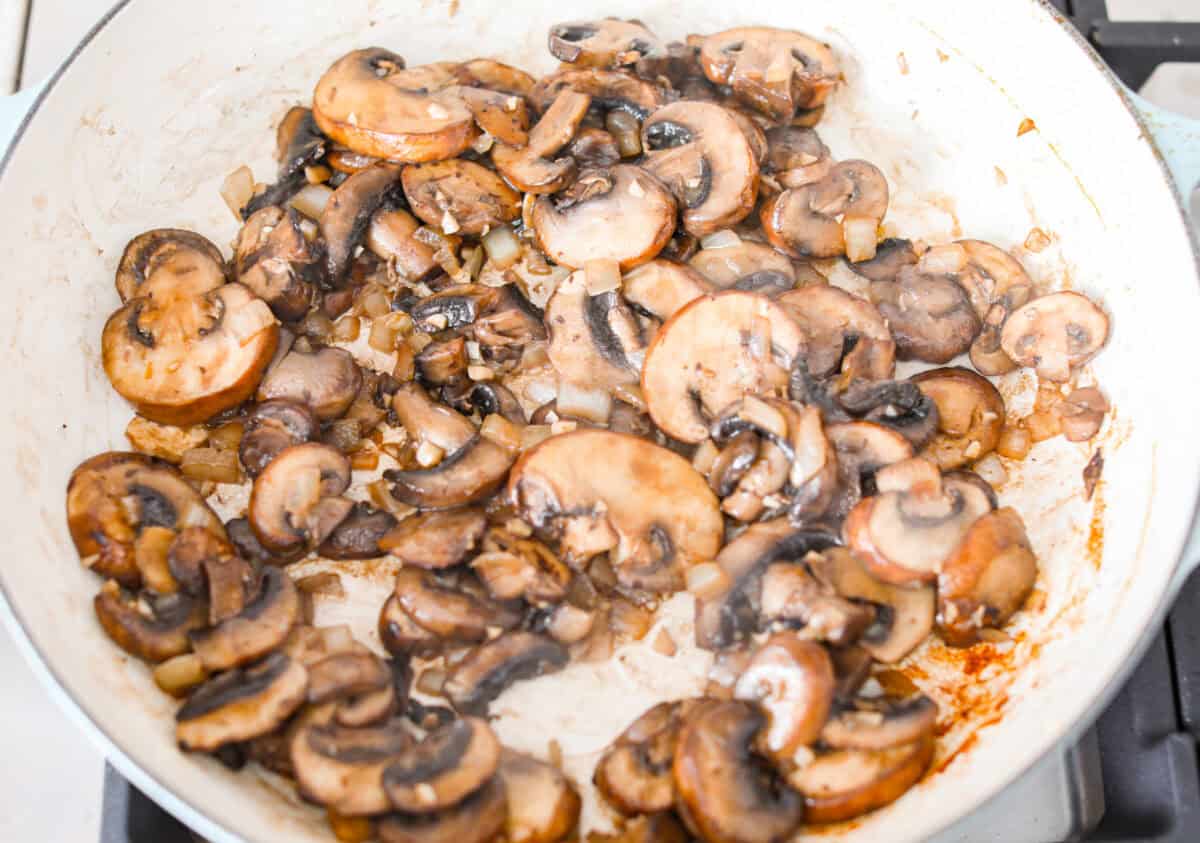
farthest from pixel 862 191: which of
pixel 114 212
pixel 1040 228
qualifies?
pixel 114 212

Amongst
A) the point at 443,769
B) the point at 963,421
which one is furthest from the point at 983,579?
the point at 443,769

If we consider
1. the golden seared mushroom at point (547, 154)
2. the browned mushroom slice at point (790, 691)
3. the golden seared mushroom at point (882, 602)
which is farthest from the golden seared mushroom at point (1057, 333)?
the golden seared mushroom at point (547, 154)

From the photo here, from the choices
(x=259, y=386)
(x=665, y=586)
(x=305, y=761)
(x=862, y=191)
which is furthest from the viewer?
(x=862, y=191)

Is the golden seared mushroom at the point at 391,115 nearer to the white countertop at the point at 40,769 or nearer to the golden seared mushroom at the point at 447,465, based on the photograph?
the golden seared mushroom at the point at 447,465

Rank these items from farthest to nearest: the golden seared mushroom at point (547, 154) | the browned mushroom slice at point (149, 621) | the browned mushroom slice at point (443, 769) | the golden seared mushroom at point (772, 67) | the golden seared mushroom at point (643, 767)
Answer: the golden seared mushroom at point (772, 67) < the golden seared mushroom at point (547, 154) < the browned mushroom slice at point (149, 621) < the golden seared mushroom at point (643, 767) < the browned mushroom slice at point (443, 769)

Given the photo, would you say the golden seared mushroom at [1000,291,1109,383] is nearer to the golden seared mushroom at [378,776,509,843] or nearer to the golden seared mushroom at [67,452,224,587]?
the golden seared mushroom at [378,776,509,843]

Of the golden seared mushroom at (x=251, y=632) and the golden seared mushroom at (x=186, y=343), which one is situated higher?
the golden seared mushroom at (x=186, y=343)

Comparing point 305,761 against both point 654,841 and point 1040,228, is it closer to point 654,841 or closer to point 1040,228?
point 654,841
